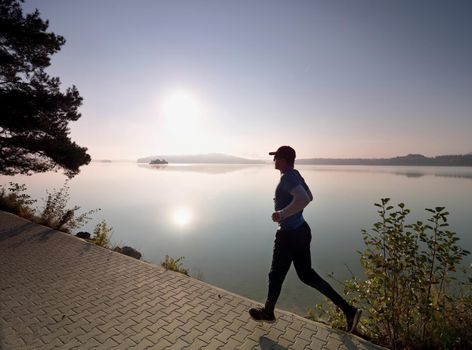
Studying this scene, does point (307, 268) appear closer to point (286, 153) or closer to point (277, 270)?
point (277, 270)

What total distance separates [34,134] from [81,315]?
32.2 ft

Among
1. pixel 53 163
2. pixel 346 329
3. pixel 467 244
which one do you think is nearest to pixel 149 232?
pixel 53 163

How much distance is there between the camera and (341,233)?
13758 mm

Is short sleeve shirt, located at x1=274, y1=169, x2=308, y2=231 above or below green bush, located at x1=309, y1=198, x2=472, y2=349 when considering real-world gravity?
above

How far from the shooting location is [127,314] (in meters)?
4.10

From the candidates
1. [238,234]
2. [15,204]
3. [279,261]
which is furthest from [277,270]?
[15,204]

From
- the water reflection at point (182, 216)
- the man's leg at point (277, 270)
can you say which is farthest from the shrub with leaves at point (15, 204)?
the man's leg at point (277, 270)

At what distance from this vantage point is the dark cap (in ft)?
12.1

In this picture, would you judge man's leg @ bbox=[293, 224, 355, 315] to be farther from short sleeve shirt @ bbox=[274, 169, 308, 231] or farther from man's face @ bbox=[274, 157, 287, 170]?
man's face @ bbox=[274, 157, 287, 170]

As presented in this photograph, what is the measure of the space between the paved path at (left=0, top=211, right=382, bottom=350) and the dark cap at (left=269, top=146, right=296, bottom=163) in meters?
2.43

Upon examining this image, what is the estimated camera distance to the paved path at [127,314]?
3.44m

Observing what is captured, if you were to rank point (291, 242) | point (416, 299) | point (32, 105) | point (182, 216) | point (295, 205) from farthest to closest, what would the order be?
point (182, 216), point (32, 105), point (291, 242), point (416, 299), point (295, 205)

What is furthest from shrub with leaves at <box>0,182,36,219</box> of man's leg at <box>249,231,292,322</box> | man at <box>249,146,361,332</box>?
man at <box>249,146,361,332</box>

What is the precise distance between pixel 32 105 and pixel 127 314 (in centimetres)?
983
